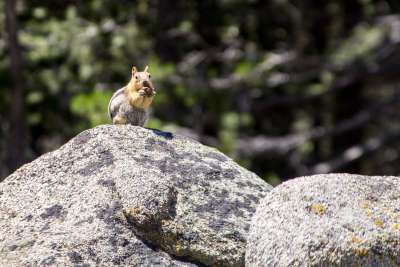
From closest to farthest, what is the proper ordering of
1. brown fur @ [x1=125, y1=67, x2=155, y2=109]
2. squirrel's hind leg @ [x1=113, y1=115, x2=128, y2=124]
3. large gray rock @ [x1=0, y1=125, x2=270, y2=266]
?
large gray rock @ [x1=0, y1=125, x2=270, y2=266]
brown fur @ [x1=125, y1=67, x2=155, y2=109]
squirrel's hind leg @ [x1=113, y1=115, x2=128, y2=124]

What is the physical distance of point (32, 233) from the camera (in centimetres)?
550

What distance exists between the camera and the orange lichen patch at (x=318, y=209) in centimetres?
537

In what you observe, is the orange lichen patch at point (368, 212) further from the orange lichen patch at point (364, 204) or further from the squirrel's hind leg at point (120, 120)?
the squirrel's hind leg at point (120, 120)

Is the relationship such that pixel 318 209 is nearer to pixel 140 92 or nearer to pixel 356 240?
pixel 356 240

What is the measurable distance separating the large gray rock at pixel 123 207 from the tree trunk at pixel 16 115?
7.56 m

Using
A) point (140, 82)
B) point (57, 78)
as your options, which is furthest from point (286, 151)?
point (140, 82)

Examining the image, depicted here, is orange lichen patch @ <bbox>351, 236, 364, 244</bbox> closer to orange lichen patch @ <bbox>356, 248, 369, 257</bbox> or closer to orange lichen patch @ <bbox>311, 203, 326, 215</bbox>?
orange lichen patch @ <bbox>356, 248, 369, 257</bbox>

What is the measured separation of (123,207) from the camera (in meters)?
5.56

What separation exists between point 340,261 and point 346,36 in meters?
12.0

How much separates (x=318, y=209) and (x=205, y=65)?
405 inches

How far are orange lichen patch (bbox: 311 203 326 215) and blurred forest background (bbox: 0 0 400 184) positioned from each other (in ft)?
20.9

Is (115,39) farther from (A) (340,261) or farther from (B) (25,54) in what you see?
(A) (340,261)

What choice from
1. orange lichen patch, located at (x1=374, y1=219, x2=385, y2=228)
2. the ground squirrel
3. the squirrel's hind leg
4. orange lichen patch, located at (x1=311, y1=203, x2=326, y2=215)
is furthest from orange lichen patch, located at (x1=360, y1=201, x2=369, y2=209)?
the squirrel's hind leg

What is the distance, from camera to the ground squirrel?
6.61 m
